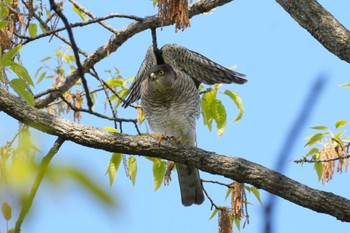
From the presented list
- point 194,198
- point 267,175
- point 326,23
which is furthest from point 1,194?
point 194,198

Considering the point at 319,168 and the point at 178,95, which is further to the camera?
the point at 178,95

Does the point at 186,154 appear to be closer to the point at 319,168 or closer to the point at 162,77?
the point at 319,168

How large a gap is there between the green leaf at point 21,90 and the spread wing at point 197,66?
8.60 feet

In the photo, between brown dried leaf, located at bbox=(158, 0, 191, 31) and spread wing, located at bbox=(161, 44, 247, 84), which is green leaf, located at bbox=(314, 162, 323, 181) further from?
brown dried leaf, located at bbox=(158, 0, 191, 31)

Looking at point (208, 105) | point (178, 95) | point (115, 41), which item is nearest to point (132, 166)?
point (208, 105)

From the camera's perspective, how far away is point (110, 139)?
4.14m

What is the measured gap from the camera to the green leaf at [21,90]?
405 cm

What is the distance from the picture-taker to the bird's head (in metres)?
6.99

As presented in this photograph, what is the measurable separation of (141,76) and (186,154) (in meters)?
3.32

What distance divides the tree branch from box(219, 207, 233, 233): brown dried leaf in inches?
69.1

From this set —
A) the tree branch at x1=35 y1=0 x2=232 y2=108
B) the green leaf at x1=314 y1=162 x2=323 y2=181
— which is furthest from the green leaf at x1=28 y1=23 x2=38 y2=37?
the green leaf at x1=314 y1=162 x2=323 y2=181

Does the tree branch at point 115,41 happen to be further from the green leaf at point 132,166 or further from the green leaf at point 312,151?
the green leaf at point 312,151

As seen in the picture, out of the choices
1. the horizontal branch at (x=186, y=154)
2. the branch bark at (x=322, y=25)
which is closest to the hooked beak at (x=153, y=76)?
the horizontal branch at (x=186, y=154)

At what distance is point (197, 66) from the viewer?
273 inches
